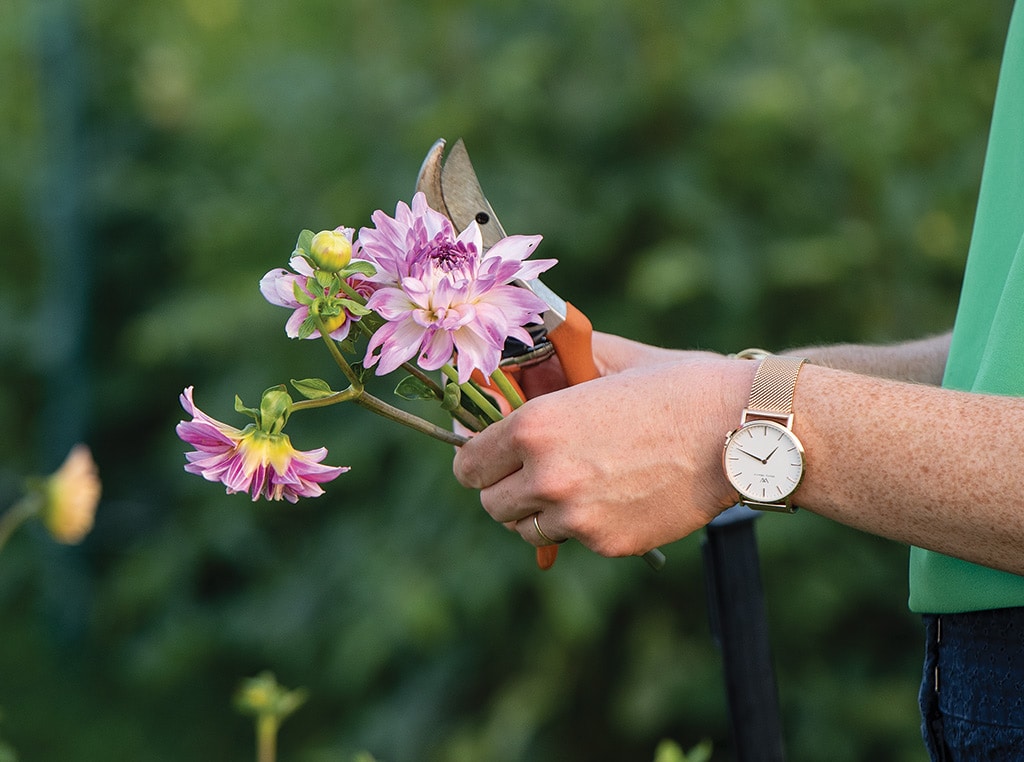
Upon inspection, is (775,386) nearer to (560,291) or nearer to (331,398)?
(331,398)

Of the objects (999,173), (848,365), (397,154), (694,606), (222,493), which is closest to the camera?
(999,173)

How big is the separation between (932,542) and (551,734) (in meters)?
1.68

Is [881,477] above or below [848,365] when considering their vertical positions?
above

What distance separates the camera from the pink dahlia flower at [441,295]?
0.65 m

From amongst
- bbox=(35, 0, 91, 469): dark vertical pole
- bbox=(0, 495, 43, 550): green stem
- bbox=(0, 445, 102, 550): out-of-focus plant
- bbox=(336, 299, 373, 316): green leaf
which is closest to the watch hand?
bbox=(336, 299, 373, 316): green leaf

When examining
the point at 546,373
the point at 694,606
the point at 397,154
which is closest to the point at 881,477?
the point at 546,373

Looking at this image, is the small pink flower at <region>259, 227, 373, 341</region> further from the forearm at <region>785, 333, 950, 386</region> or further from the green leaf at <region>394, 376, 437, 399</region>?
the forearm at <region>785, 333, 950, 386</region>

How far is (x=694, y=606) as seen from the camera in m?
2.21

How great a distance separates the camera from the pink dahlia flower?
654mm

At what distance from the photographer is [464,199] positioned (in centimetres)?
82

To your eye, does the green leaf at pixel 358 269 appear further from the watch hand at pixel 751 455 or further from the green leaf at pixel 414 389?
the watch hand at pixel 751 455

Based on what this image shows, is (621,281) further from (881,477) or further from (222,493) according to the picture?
(881,477)

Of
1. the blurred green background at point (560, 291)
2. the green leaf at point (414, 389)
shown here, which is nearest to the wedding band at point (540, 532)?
the green leaf at point (414, 389)

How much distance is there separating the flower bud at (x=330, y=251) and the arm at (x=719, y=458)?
16 centimetres
